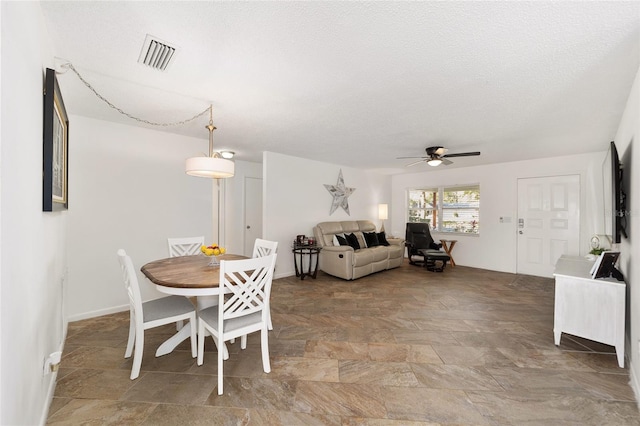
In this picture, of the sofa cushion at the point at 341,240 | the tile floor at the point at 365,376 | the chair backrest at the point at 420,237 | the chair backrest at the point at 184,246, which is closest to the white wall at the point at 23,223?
the tile floor at the point at 365,376

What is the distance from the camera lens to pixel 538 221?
4.93 meters

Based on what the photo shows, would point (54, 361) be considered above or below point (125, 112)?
below

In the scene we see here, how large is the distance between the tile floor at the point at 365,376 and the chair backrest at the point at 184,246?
0.89 metres

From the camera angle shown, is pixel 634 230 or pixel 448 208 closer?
pixel 634 230

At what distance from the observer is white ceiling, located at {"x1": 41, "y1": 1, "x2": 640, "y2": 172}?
136cm

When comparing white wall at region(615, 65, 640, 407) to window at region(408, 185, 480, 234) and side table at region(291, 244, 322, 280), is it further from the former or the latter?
side table at region(291, 244, 322, 280)

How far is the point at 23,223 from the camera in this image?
111 cm

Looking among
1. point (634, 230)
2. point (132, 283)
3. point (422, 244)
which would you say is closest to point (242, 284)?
point (132, 283)

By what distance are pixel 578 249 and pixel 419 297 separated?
3.33 m

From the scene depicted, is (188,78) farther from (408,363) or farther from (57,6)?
(408,363)

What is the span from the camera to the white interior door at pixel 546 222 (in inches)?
179

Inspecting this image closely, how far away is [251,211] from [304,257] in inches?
68.8

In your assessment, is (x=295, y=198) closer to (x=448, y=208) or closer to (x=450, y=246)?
(x=450, y=246)

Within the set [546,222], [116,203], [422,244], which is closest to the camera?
[116,203]
